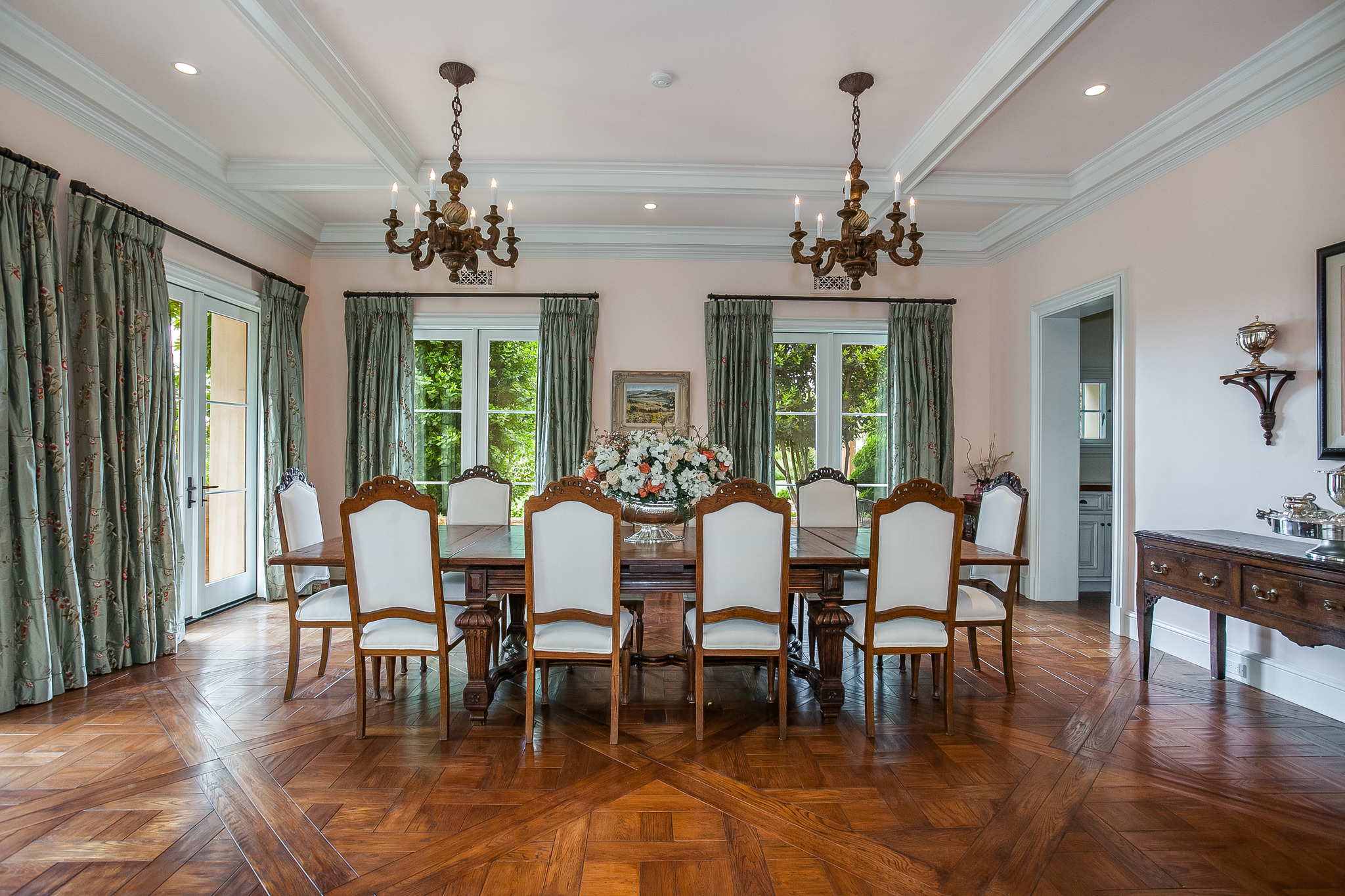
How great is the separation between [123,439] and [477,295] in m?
2.92

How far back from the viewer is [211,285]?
466cm

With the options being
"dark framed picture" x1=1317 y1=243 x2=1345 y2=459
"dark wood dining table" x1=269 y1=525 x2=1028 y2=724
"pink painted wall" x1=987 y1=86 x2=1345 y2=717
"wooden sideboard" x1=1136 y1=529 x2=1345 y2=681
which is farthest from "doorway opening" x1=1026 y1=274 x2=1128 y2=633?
"dark wood dining table" x1=269 y1=525 x2=1028 y2=724

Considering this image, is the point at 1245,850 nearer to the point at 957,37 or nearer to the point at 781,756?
the point at 781,756

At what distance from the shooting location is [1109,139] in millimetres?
4207

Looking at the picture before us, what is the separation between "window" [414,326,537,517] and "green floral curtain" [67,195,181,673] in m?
2.19

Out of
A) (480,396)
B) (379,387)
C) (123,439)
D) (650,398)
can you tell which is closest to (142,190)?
(123,439)

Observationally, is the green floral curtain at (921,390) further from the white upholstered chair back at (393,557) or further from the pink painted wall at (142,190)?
the pink painted wall at (142,190)

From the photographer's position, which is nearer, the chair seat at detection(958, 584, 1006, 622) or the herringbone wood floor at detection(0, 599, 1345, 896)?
the herringbone wood floor at detection(0, 599, 1345, 896)

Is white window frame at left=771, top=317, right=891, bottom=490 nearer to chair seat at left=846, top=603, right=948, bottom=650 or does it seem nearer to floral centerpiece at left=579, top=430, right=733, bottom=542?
floral centerpiece at left=579, top=430, right=733, bottom=542

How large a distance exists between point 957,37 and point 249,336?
205 inches

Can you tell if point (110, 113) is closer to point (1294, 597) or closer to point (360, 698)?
point (360, 698)

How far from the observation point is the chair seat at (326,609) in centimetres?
312

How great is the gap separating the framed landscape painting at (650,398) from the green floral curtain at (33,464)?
12.0ft

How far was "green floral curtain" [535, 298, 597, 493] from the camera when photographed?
5828 mm
